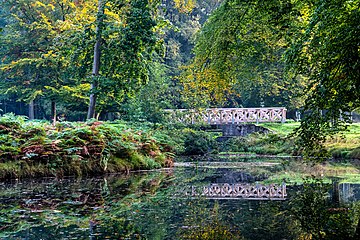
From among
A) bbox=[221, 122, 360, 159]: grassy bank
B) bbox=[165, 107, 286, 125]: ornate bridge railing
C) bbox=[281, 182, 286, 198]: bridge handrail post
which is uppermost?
bbox=[165, 107, 286, 125]: ornate bridge railing

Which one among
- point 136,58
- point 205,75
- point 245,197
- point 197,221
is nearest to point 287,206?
point 245,197

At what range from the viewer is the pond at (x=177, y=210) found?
3.57 m

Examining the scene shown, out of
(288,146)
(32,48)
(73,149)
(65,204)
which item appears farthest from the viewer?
(32,48)

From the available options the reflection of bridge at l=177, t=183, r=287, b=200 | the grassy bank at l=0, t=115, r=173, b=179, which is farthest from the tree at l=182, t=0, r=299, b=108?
the reflection of bridge at l=177, t=183, r=287, b=200

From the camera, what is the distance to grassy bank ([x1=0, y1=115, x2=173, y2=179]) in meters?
7.87

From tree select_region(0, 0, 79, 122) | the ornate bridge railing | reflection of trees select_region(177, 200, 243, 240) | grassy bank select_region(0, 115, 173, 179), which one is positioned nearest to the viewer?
reflection of trees select_region(177, 200, 243, 240)

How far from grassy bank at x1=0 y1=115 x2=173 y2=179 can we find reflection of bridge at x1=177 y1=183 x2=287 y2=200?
2.80 meters

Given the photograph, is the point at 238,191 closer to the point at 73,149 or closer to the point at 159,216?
the point at 159,216

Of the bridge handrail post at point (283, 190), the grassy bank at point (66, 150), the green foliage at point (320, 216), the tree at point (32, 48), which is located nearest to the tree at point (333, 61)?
the green foliage at point (320, 216)

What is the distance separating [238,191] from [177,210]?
1.92 m

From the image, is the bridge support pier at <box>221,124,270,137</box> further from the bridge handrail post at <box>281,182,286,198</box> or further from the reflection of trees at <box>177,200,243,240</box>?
the reflection of trees at <box>177,200,243,240</box>

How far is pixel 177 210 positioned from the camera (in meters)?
4.60

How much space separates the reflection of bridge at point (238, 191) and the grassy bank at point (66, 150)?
9.17 feet

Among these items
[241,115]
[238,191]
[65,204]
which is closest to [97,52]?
[238,191]
